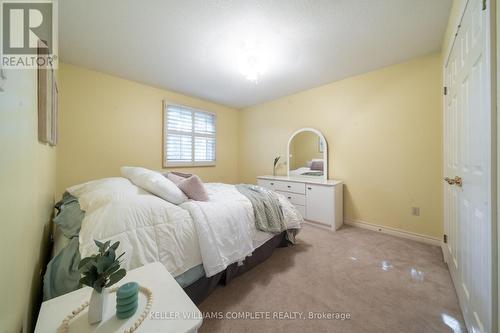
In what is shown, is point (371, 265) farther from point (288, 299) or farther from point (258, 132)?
point (258, 132)

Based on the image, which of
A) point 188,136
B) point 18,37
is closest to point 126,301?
point 18,37

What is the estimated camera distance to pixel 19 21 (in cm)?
81

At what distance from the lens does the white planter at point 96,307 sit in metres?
0.60

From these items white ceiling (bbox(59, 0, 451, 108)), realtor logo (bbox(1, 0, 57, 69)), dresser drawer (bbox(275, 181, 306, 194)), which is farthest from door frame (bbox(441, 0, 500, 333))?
dresser drawer (bbox(275, 181, 306, 194))

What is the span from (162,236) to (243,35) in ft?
6.61

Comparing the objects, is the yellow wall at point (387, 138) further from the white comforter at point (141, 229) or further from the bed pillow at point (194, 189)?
the white comforter at point (141, 229)

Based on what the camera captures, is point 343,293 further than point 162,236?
Yes

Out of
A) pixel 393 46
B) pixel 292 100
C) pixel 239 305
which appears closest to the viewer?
pixel 239 305

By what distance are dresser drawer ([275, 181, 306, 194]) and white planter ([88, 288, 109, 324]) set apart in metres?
2.76

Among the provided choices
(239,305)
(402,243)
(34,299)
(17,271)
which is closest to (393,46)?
(402,243)

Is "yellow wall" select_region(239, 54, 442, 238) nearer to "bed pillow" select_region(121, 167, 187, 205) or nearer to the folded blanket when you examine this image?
the folded blanket

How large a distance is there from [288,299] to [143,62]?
3.11 meters

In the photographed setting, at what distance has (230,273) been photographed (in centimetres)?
157

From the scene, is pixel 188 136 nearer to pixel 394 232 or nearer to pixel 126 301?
pixel 126 301
